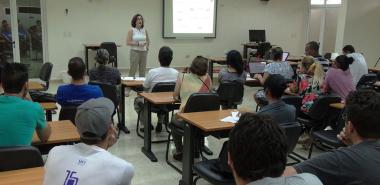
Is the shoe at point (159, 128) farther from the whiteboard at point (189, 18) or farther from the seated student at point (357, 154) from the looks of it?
the whiteboard at point (189, 18)

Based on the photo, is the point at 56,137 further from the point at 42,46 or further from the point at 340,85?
the point at 42,46

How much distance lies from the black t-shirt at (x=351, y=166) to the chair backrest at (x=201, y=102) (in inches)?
81.4

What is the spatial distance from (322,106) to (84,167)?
11.0 feet

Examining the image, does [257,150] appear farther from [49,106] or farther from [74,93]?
[49,106]

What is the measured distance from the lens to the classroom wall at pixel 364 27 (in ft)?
30.9

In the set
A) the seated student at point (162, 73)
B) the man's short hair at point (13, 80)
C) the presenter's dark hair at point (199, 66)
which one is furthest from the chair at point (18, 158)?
the seated student at point (162, 73)

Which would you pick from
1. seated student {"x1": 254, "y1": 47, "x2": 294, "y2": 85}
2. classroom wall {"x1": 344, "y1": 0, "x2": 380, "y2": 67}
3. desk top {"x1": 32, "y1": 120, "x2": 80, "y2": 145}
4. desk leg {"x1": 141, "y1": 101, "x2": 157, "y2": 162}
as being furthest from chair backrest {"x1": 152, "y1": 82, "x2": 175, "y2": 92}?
classroom wall {"x1": 344, "y1": 0, "x2": 380, "y2": 67}

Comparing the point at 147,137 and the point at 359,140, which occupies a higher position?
the point at 359,140

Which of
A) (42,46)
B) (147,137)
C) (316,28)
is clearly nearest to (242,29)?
(316,28)

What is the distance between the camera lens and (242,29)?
1102 cm

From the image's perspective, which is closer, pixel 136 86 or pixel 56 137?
pixel 56 137

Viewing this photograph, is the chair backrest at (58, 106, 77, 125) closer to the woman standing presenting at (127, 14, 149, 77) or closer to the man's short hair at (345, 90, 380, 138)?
the man's short hair at (345, 90, 380, 138)

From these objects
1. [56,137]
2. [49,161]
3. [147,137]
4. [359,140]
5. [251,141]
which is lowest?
[147,137]

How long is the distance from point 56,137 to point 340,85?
11.5ft
